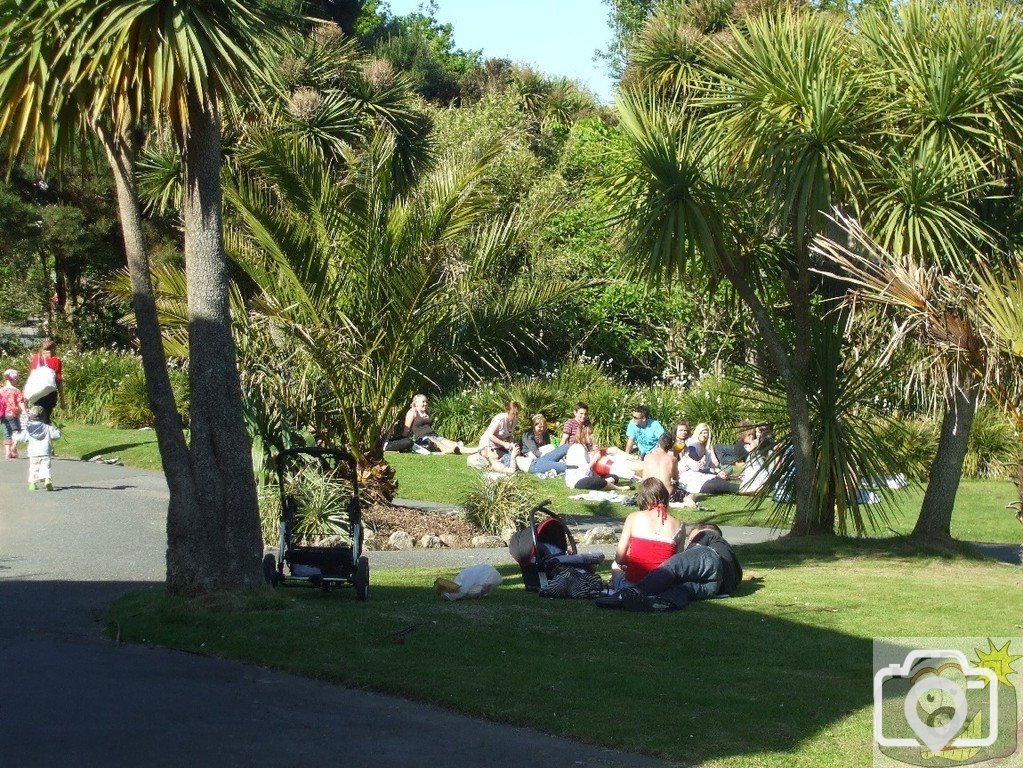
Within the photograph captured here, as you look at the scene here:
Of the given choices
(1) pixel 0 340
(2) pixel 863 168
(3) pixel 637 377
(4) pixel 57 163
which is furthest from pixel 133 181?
(1) pixel 0 340

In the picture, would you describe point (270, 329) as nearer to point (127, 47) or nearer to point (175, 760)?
point (127, 47)

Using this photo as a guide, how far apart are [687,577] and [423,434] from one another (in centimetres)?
1231

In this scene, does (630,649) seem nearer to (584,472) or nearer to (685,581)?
(685,581)

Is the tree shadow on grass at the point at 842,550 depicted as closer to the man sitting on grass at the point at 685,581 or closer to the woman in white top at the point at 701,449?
the man sitting on grass at the point at 685,581

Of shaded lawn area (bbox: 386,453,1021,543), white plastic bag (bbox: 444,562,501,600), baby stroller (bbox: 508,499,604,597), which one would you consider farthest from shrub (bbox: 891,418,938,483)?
white plastic bag (bbox: 444,562,501,600)

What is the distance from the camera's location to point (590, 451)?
1902cm

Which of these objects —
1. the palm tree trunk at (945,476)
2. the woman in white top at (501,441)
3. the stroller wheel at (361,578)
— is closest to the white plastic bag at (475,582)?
the stroller wheel at (361,578)

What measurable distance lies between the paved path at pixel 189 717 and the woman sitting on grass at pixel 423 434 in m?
11.8

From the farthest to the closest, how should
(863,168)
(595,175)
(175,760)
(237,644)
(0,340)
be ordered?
(0,340), (595,175), (863,168), (237,644), (175,760)

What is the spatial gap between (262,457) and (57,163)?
5292 mm

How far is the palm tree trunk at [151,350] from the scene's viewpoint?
8.46 meters

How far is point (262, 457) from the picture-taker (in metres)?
13.4

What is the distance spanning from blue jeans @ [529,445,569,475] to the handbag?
7.28m

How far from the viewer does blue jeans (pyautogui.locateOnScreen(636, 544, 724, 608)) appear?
29.4 ft
